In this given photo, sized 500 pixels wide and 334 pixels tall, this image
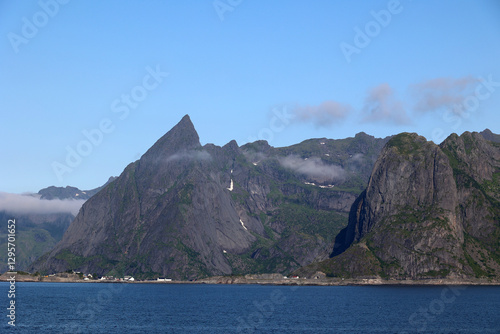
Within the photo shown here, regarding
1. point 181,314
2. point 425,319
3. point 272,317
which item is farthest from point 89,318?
point 425,319

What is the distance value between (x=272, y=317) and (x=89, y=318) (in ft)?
179

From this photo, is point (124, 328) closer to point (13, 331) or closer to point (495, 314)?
point (13, 331)

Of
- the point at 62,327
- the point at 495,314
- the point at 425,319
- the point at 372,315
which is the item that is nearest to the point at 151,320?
the point at 62,327

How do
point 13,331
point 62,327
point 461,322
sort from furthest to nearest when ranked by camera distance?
1. point 461,322
2. point 62,327
3. point 13,331

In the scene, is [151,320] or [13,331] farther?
[151,320]

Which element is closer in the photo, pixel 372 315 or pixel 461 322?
pixel 461 322

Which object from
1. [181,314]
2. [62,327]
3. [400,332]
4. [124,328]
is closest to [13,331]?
[62,327]

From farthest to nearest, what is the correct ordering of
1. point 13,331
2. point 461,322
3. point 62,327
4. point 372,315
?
point 372,315 → point 461,322 → point 62,327 → point 13,331

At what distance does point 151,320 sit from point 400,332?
70.8 m

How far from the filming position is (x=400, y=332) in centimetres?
14538

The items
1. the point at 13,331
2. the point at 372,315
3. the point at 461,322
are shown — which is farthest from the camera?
the point at 372,315

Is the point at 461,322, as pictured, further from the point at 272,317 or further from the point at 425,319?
the point at 272,317

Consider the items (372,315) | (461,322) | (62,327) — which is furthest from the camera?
(372,315)

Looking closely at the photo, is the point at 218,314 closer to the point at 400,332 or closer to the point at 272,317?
the point at 272,317
